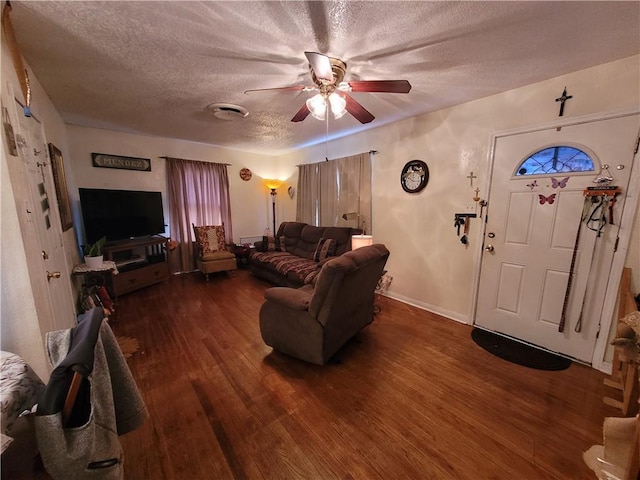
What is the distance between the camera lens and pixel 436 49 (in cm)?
168

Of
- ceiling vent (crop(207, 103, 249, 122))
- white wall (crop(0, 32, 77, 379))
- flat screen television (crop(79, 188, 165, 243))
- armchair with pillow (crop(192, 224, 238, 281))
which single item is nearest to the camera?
white wall (crop(0, 32, 77, 379))

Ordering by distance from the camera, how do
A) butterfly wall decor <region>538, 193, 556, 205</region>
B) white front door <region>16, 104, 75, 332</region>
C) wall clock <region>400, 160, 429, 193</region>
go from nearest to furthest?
white front door <region>16, 104, 75, 332</region>
butterfly wall decor <region>538, 193, 556, 205</region>
wall clock <region>400, 160, 429, 193</region>

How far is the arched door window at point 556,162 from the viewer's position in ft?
6.59

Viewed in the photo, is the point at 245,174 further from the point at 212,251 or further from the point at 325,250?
the point at 325,250

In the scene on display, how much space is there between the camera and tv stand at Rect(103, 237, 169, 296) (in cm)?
336

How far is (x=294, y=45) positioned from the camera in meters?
1.63

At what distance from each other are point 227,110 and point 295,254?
246 cm

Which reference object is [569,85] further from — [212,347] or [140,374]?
[140,374]

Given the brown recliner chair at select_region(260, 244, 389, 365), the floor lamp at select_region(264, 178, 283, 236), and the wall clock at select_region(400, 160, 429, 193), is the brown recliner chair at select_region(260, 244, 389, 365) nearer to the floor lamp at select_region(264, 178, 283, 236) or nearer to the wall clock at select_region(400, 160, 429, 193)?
the wall clock at select_region(400, 160, 429, 193)

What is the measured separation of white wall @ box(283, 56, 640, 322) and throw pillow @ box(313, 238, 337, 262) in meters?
0.71

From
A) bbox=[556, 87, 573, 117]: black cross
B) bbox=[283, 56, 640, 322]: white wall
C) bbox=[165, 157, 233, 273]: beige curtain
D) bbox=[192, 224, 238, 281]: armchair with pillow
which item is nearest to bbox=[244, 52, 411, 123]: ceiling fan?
bbox=[283, 56, 640, 322]: white wall

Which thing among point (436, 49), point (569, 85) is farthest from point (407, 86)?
point (569, 85)

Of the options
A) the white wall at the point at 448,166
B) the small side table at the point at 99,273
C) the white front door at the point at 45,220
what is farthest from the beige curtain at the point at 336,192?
the white front door at the point at 45,220

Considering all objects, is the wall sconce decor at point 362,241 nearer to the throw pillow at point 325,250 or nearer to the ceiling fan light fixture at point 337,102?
the throw pillow at point 325,250
